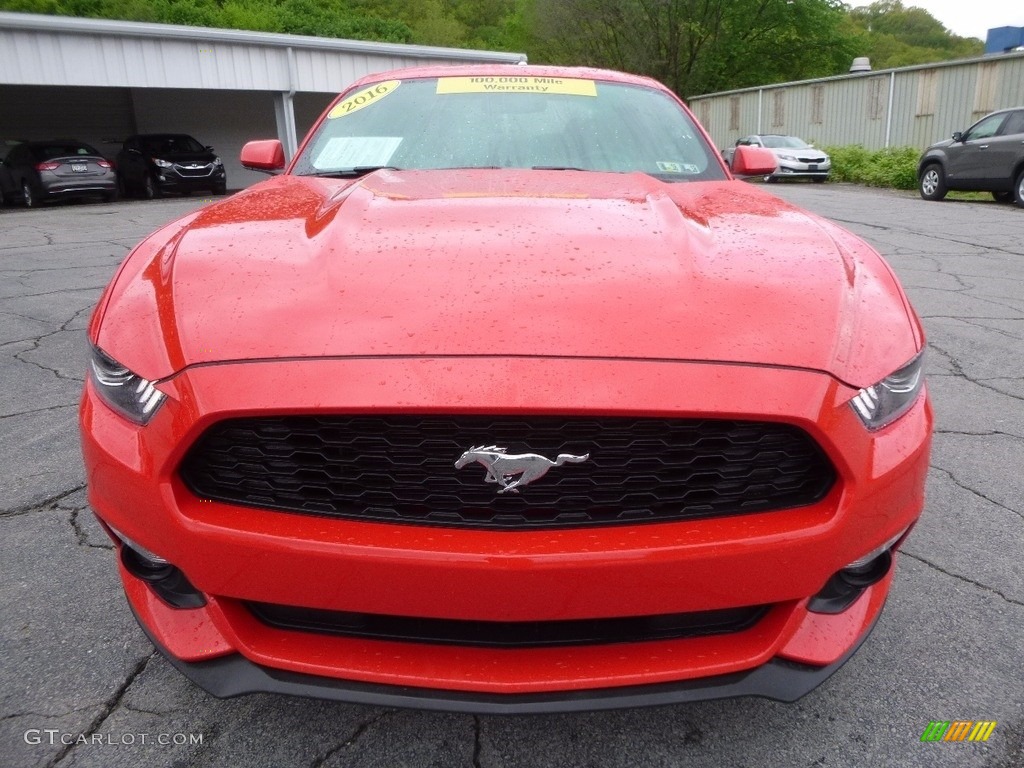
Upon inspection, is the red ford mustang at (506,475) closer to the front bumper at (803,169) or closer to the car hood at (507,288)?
the car hood at (507,288)

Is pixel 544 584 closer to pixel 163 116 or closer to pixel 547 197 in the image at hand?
pixel 547 197

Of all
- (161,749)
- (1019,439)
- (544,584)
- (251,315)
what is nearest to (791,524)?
(544,584)

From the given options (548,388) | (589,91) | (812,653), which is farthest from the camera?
(589,91)

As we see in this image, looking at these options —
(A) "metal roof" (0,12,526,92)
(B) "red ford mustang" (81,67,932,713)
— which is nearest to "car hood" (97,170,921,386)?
(B) "red ford mustang" (81,67,932,713)

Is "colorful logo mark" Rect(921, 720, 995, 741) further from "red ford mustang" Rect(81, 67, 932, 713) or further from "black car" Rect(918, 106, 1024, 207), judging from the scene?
"black car" Rect(918, 106, 1024, 207)

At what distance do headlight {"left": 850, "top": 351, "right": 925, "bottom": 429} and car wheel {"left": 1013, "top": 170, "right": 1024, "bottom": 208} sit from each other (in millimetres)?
13412

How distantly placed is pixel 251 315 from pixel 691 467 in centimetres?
83

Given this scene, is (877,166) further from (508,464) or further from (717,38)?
(717,38)

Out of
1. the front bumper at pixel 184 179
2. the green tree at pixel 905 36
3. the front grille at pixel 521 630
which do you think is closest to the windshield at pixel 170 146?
Answer: the front bumper at pixel 184 179

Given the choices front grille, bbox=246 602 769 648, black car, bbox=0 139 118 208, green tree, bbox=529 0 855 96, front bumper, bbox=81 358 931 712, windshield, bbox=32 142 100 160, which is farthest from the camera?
green tree, bbox=529 0 855 96

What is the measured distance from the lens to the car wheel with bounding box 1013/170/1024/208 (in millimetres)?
12266

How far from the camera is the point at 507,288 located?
1424 mm

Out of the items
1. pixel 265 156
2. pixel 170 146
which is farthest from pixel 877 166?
pixel 265 156

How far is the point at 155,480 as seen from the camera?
1.32 m
